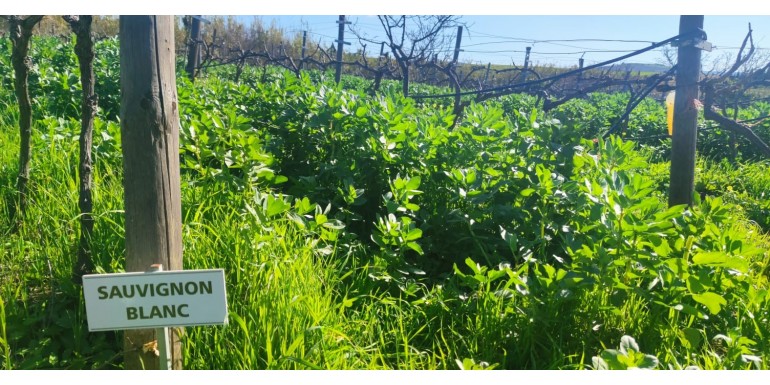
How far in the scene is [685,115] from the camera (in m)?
3.07

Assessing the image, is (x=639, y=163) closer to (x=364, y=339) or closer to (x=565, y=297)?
(x=565, y=297)

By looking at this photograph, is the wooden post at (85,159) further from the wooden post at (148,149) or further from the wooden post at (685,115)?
the wooden post at (685,115)

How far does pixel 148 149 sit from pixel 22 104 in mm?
1519

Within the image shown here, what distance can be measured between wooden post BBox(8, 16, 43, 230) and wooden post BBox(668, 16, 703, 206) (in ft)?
10.5

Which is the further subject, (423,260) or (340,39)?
(340,39)

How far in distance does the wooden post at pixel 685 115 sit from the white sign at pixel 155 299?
8.62 ft

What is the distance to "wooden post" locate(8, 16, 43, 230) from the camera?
2.63 metres

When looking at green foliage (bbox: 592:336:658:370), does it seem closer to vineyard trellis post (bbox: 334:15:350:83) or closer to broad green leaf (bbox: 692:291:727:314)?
broad green leaf (bbox: 692:291:727:314)

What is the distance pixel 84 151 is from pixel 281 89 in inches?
93.3

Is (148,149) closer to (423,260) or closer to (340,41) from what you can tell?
(423,260)

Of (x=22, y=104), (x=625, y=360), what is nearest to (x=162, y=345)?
(x=625, y=360)

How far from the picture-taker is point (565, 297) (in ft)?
6.81

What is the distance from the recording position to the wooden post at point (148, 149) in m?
1.68

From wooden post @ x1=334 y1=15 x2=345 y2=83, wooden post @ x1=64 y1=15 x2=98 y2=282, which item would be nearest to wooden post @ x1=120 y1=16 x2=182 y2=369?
wooden post @ x1=64 y1=15 x2=98 y2=282
